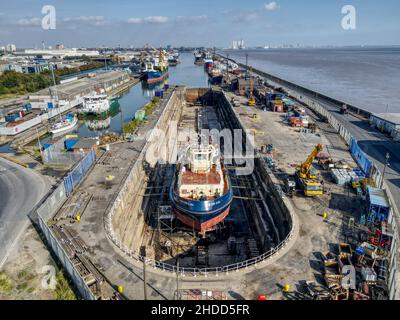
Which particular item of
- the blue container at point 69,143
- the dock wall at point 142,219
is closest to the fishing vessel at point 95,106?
the blue container at point 69,143

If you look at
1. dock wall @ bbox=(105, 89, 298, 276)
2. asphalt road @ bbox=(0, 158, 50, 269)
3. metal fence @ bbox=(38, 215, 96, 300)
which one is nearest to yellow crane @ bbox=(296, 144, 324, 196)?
dock wall @ bbox=(105, 89, 298, 276)

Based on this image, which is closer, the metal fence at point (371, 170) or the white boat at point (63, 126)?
the metal fence at point (371, 170)

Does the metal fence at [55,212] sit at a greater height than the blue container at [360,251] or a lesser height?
greater

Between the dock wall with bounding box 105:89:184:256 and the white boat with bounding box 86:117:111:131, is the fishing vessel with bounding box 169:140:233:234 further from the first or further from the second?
the white boat with bounding box 86:117:111:131

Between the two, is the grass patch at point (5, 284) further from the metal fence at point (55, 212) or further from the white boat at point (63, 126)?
the white boat at point (63, 126)

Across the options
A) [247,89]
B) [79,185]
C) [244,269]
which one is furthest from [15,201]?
[247,89]

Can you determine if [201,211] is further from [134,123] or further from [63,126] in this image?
[63,126]
